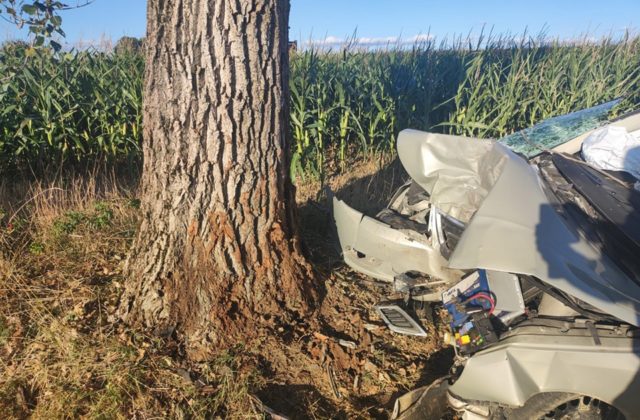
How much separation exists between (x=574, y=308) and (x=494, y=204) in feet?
Answer: 1.86

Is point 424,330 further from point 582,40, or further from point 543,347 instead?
point 582,40

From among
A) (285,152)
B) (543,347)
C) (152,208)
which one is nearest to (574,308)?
(543,347)

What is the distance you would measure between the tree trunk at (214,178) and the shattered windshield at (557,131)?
2.05 m

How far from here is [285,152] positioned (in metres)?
2.95

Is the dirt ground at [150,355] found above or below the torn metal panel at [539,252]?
below

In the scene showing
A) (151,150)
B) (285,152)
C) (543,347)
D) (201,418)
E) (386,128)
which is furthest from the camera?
(386,128)

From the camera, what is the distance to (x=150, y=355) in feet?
8.56

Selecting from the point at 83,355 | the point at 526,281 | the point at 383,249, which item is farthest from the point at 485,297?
the point at 83,355

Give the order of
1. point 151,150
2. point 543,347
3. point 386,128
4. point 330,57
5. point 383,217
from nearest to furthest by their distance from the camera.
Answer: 1. point 543,347
2. point 151,150
3. point 383,217
4. point 386,128
5. point 330,57

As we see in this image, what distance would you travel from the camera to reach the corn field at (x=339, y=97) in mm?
5352

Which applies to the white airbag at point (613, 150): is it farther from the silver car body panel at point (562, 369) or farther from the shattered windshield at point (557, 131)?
the silver car body panel at point (562, 369)

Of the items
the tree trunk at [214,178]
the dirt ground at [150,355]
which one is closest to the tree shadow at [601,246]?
the dirt ground at [150,355]

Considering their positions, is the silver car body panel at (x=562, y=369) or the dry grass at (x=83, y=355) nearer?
the silver car body panel at (x=562, y=369)

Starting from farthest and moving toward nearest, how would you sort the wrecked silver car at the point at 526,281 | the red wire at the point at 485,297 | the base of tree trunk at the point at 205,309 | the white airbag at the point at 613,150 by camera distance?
the white airbag at the point at 613,150, the base of tree trunk at the point at 205,309, the red wire at the point at 485,297, the wrecked silver car at the point at 526,281
